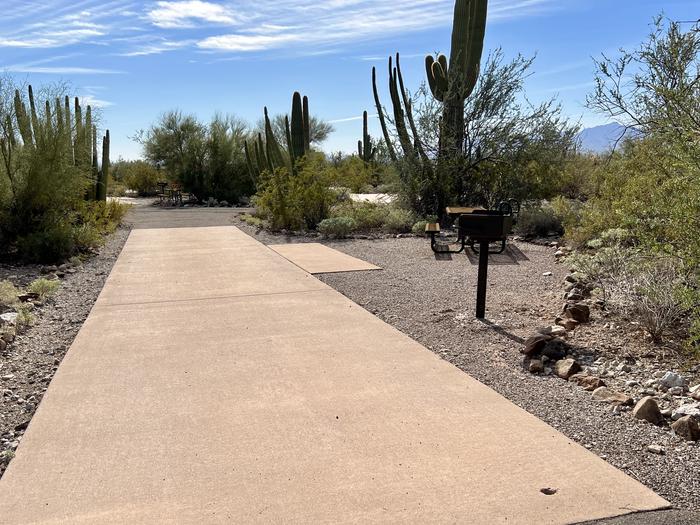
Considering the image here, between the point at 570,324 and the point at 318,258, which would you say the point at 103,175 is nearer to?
the point at 318,258

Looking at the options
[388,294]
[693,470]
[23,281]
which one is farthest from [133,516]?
[23,281]

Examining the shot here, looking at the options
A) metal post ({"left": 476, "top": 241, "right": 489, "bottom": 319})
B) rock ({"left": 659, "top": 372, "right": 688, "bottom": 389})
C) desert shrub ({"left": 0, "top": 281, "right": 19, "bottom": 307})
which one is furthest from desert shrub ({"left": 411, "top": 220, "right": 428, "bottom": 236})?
rock ({"left": 659, "top": 372, "right": 688, "bottom": 389})

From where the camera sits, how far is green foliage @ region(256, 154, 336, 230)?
16.4m

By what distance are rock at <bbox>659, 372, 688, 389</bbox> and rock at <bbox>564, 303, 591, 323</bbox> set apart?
1771mm

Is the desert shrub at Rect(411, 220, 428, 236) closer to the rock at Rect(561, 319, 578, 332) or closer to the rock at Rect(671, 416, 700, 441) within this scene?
the rock at Rect(561, 319, 578, 332)

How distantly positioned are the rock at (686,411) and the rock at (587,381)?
24.3 inches

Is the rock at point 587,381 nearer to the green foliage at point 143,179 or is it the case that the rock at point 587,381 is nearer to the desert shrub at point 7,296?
the desert shrub at point 7,296

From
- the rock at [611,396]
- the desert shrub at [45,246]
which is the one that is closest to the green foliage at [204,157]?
the desert shrub at [45,246]

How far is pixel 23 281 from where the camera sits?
30.8ft

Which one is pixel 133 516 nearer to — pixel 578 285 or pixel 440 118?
pixel 578 285

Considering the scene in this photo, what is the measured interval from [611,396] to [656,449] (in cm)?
81

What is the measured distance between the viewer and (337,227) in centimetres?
1491

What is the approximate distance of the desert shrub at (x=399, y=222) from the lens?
16.0 m

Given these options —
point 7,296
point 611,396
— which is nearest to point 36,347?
point 7,296
